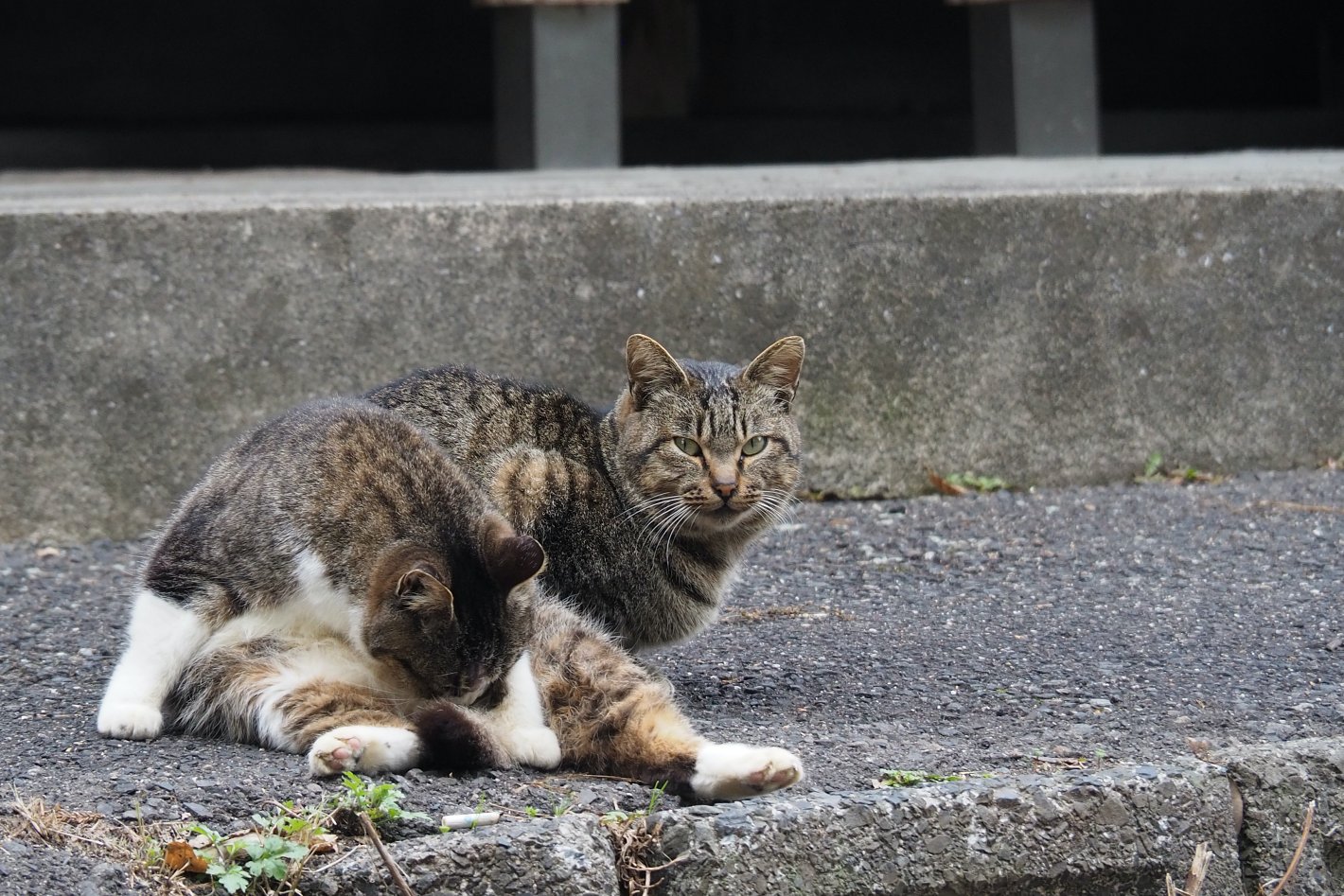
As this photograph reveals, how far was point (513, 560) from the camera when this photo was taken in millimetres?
3250

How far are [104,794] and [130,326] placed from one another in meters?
2.65

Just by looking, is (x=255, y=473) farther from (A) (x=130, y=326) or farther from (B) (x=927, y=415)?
(B) (x=927, y=415)

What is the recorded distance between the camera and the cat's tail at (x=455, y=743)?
307 centimetres

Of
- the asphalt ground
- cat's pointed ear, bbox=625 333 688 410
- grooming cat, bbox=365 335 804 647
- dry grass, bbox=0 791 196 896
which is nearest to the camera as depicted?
dry grass, bbox=0 791 196 896

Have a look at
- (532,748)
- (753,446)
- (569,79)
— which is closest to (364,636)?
(532,748)

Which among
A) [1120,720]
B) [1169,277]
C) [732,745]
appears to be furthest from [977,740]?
[1169,277]

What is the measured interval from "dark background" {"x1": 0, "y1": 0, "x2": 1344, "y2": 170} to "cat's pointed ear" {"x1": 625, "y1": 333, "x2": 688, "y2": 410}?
5.62m

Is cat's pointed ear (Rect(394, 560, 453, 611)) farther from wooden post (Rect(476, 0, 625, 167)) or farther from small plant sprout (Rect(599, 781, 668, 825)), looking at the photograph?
wooden post (Rect(476, 0, 625, 167))

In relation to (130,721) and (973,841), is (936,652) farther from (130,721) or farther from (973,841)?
(130,721)

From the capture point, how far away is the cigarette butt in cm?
279

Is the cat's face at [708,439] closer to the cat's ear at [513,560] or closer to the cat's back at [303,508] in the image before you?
the cat's back at [303,508]

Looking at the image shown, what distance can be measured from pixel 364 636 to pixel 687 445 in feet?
3.47

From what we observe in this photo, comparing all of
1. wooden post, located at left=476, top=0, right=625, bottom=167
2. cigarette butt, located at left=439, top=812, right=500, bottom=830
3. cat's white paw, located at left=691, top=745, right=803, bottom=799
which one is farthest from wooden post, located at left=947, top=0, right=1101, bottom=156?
cigarette butt, located at left=439, top=812, right=500, bottom=830

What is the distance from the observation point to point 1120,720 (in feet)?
11.4
